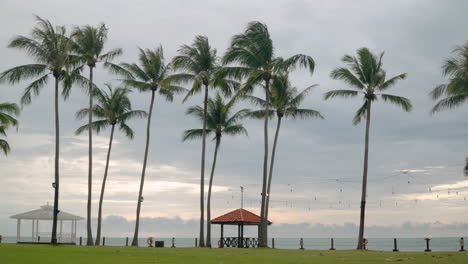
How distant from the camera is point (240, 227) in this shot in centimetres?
4650

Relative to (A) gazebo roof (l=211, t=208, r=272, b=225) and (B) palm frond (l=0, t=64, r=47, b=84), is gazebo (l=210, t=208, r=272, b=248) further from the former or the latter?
(B) palm frond (l=0, t=64, r=47, b=84)

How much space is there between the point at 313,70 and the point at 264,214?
11229mm

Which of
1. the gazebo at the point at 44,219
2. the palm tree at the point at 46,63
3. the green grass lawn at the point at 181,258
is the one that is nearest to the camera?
the green grass lawn at the point at 181,258

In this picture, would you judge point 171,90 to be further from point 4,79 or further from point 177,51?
point 4,79

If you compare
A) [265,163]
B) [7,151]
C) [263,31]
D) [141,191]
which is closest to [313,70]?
[263,31]

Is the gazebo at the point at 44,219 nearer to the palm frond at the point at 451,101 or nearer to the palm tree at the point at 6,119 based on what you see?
the palm tree at the point at 6,119

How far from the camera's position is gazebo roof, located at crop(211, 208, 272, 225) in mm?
45031

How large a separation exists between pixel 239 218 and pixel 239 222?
1.09 ft

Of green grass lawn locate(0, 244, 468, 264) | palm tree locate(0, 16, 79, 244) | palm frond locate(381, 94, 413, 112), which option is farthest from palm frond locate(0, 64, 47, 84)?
palm frond locate(381, 94, 413, 112)

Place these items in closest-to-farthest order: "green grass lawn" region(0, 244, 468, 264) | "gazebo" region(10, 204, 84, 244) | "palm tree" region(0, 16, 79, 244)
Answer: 1. "green grass lawn" region(0, 244, 468, 264)
2. "palm tree" region(0, 16, 79, 244)
3. "gazebo" region(10, 204, 84, 244)

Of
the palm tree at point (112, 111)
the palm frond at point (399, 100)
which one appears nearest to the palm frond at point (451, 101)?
the palm frond at point (399, 100)

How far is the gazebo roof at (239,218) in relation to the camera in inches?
1773

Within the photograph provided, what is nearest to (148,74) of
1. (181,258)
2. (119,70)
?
(119,70)

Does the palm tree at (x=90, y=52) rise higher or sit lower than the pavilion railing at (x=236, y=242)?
higher
